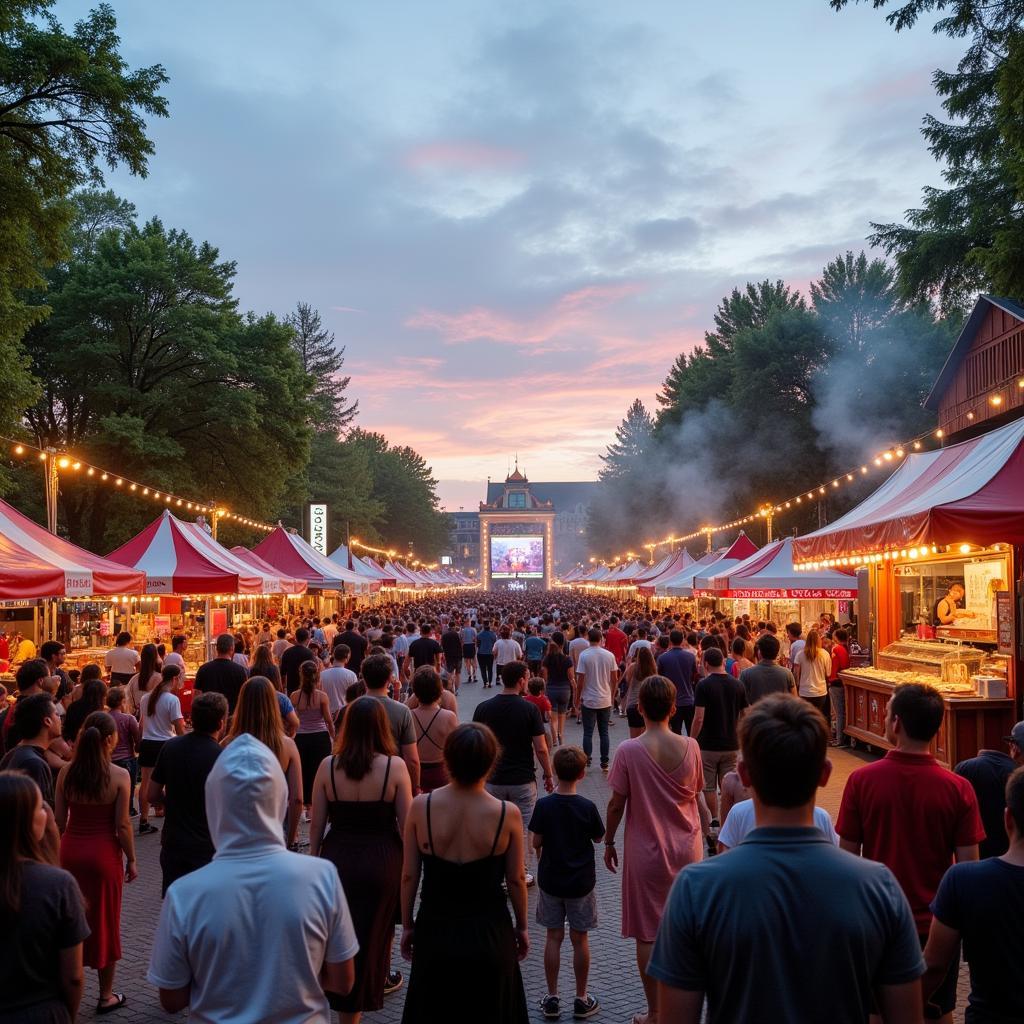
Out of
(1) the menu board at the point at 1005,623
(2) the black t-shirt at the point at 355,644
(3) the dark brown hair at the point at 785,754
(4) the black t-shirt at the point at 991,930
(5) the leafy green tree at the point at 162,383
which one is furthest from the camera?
(5) the leafy green tree at the point at 162,383

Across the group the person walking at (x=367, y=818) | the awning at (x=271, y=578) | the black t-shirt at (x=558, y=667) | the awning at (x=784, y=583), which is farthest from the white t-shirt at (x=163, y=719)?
the awning at (x=784, y=583)

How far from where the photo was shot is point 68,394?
35406 mm

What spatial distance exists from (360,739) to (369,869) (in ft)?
1.96

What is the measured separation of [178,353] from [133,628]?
15.9 metres

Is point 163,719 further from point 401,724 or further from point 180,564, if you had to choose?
point 180,564

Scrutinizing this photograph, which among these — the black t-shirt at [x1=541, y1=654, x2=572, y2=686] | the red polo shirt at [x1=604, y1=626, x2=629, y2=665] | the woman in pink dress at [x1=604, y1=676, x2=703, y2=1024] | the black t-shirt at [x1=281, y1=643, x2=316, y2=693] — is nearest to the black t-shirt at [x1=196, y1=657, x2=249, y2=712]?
the black t-shirt at [x1=281, y1=643, x2=316, y2=693]

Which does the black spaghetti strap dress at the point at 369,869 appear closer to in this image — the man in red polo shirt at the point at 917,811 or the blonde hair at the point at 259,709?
the blonde hair at the point at 259,709

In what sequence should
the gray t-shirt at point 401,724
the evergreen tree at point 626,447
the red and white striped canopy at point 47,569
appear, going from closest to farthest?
the gray t-shirt at point 401,724, the red and white striped canopy at point 47,569, the evergreen tree at point 626,447

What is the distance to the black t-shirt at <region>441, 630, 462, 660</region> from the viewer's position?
19.6 metres

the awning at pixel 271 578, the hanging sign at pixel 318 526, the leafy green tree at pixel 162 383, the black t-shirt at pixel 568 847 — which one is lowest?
the black t-shirt at pixel 568 847

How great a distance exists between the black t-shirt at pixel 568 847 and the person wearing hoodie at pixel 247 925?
8.68 feet

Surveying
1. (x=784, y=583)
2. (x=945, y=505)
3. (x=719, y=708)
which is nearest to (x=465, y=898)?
(x=719, y=708)

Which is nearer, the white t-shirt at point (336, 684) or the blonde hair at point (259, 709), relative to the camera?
the blonde hair at point (259, 709)

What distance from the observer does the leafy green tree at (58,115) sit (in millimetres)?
13531
